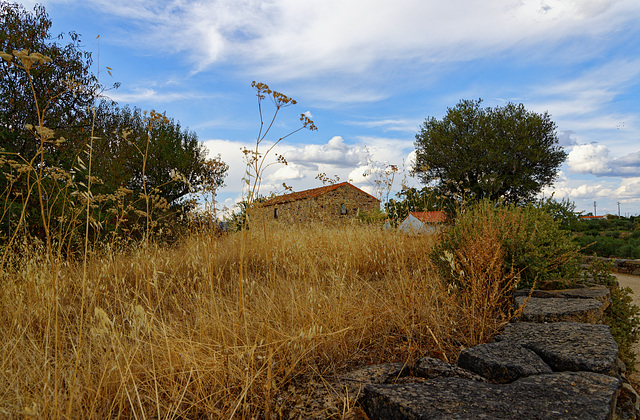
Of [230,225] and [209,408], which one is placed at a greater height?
[230,225]

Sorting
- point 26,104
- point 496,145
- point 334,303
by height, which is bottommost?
point 334,303

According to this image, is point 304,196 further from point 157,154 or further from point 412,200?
point 412,200

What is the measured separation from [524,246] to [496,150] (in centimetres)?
1752

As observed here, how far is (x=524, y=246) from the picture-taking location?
362cm

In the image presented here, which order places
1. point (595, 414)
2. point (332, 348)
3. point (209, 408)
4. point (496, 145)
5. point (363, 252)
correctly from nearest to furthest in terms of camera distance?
point (595, 414) → point (209, 408) → point (332, 348) → point (363, 252) → point (496, 145)

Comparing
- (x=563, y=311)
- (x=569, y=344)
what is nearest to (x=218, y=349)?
(x=569, y=344)

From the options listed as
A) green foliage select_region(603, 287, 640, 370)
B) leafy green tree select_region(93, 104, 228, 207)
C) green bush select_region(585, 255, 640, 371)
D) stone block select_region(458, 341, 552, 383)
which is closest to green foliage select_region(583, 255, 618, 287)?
green bush select_region(585, 255, 640, 371)

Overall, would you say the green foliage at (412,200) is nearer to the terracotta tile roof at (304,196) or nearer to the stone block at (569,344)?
the terracotta tile roof at (304,196)

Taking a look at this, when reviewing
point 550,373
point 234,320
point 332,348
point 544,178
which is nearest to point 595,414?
point 550,373

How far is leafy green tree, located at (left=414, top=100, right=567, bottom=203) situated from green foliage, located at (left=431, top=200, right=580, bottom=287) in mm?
15374

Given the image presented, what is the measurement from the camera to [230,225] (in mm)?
7984

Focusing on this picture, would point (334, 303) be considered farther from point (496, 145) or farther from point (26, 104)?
point (496, 145)

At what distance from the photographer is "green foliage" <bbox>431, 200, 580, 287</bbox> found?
3627 millimetres

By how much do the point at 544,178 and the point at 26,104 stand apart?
2154 cm
